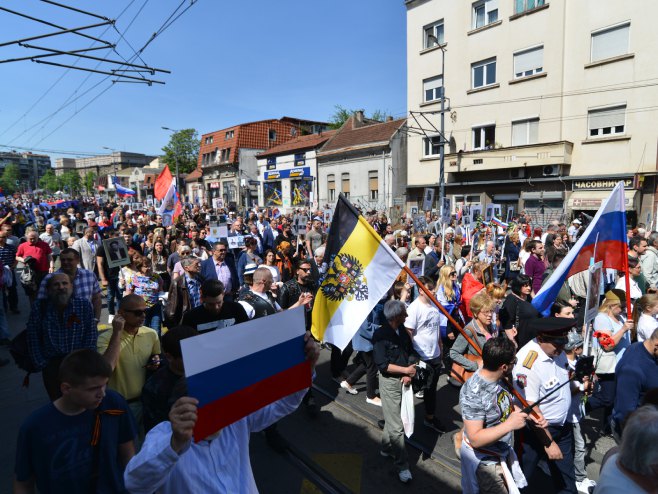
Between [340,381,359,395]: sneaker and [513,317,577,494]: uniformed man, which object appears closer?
[513,317,577,494]: uniformed man

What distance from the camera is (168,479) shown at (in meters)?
1.84

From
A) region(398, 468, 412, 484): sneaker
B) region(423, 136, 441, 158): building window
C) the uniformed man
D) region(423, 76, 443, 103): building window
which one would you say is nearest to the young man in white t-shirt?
region(398, 468, 412, 484): sneaker

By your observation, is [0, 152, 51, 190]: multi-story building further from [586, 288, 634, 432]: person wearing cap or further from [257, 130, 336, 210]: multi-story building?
[586, 288, 634, 432]: person wearing cap

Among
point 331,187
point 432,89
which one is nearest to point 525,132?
point 432,89

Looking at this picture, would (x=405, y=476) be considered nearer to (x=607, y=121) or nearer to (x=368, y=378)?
(x=368, y=378)

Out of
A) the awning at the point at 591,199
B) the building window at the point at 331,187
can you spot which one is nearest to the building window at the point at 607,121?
the awning at the point at 591,199

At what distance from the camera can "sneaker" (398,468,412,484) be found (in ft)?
12.3

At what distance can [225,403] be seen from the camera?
183cm

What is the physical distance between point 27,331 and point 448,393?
4.84 meters

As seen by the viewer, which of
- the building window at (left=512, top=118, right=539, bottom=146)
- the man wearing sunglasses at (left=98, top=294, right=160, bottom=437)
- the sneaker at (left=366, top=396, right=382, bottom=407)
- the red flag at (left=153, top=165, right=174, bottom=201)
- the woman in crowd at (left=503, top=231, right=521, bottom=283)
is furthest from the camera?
the building window at (left=512, top=118, right=539, bottom=146)

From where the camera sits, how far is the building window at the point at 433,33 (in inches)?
990

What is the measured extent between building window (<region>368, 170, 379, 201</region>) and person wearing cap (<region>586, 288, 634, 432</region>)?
26.1 m

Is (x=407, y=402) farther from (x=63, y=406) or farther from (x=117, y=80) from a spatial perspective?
(x=117, y=80)

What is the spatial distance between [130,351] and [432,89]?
85.4 ft
